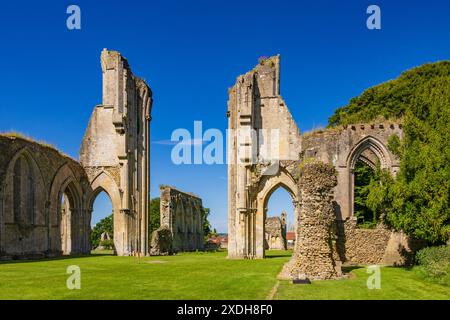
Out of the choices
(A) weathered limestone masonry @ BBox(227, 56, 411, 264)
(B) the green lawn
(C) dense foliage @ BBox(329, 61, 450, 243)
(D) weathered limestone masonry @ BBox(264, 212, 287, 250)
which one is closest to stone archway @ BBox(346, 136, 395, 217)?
(A) weathered limestone masonry @ BBox(227, 56, 411, 264)

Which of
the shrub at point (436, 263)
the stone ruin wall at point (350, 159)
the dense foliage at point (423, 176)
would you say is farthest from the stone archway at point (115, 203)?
the shrub at point (436, 263)

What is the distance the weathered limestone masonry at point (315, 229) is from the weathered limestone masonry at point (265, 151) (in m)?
8.62

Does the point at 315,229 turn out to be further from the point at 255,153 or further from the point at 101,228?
the point at 101,228

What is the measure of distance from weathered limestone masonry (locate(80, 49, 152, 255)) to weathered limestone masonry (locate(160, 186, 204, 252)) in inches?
204

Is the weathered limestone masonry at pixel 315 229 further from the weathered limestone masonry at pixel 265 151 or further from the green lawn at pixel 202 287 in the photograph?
the weathered limestone masonry at pixel 265 151

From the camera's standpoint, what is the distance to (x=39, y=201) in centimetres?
2853

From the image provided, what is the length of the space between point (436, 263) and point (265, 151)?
16.7 meters

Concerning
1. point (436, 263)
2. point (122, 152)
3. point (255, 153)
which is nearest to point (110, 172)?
point (122, 152)

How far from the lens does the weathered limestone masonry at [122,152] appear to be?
110 ft

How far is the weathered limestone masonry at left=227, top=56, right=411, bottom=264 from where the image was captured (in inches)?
971

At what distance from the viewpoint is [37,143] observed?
28.7 meters

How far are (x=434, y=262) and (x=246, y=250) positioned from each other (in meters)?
15.1

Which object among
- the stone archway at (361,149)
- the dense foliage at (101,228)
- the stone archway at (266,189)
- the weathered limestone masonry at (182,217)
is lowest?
the dense foliage at (101,228)

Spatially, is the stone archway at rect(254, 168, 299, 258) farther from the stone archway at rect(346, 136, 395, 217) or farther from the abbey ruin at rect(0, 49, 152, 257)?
the abbey ruin at rect(0, 49, 152, 257)
